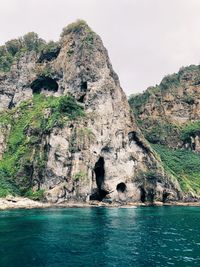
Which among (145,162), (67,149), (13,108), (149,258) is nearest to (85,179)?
(67,149)

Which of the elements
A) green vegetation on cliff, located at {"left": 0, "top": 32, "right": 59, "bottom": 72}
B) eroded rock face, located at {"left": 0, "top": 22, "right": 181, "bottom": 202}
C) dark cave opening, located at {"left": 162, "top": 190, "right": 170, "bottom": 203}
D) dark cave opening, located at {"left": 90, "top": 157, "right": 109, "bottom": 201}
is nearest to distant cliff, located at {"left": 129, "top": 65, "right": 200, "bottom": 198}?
dark cave opening, located at {"left": 162, "top": 190, "right": 170, "bottom": 203}

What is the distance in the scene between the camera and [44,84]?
A: 15225cm

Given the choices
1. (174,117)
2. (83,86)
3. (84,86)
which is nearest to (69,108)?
(83,86)

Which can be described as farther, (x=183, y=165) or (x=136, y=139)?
(x=183, y=165)

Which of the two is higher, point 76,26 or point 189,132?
point 76,26

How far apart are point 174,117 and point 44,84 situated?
2833 inches

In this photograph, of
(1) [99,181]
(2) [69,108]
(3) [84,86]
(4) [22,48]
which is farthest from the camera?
(4) [22,48]

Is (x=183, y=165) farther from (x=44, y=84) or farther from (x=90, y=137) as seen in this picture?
(x=44, y=84)

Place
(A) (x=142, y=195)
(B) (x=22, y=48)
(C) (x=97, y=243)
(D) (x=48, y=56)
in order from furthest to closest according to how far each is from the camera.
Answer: (B) (x=22, y=48)
(D) (x=48, y=56)
(A) (x=142, y=195)
(C) (x=97, y=243)

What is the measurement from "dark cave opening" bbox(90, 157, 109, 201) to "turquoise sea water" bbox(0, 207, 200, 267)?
49.9 metres

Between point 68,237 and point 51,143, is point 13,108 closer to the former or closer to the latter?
point 51,143

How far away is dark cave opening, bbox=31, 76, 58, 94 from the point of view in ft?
494

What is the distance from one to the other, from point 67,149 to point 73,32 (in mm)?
61934

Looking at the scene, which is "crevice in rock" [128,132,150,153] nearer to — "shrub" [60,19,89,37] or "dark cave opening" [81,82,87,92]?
"dark cave opening" [81,82,87,92]
